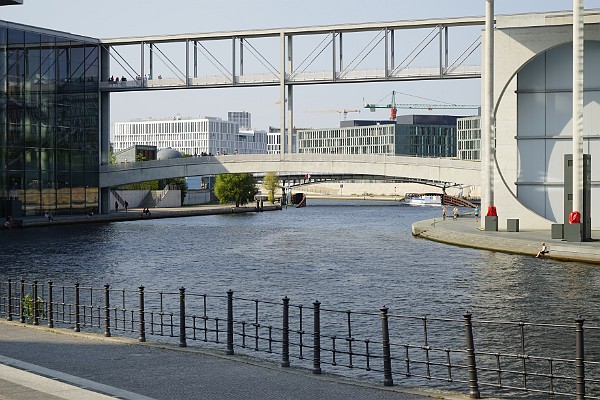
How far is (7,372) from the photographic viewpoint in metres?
18.2

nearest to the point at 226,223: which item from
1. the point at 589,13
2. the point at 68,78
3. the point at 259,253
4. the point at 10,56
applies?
the point at 68,78

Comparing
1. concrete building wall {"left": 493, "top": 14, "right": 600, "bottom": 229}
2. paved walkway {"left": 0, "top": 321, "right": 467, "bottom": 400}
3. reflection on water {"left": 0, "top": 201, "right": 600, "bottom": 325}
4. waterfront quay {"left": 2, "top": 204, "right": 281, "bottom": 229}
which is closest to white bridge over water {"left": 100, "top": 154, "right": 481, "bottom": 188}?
waterfront quay {"left": 2, "top": 204, "right": 281, "bottom": 229}

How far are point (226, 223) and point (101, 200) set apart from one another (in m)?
13.9

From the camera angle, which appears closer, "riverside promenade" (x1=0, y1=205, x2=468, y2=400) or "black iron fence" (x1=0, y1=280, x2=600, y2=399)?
"riverside promenade" (x1=0, y1=205, x2=468, y2=400)

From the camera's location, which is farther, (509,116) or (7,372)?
(509,116)

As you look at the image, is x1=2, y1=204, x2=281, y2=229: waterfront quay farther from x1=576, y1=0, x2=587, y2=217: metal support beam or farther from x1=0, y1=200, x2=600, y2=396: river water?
x1=576, y1=0, x2=587, y2=217: metal support beam

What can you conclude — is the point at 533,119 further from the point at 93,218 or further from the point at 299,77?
the point at 93,218

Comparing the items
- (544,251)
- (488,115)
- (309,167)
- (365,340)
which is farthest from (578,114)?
(309,167)

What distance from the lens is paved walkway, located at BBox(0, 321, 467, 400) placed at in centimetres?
1689

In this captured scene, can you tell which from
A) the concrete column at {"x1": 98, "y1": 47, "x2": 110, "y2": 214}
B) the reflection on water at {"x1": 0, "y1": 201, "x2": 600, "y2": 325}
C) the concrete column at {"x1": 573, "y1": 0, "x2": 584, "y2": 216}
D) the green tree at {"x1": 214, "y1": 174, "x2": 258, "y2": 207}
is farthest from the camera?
the green tree at {"x1": 214, "y1": 174, "x2": 258, "y2": 207}

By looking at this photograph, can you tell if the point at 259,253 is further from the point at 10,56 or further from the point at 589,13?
the point at 10,56

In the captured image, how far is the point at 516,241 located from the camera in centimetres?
5897

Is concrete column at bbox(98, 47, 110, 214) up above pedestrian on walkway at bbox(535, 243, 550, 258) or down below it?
above

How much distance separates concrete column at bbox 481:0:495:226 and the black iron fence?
34682mm
